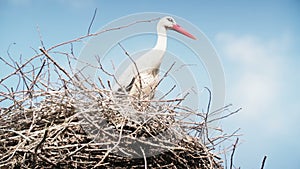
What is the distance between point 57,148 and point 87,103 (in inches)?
8.6

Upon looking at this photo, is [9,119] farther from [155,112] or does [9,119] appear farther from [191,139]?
[191,139]

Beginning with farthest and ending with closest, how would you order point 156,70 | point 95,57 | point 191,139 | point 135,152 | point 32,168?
point 156,70, point 95,57, point 191,139, point 135,152, point 32,168

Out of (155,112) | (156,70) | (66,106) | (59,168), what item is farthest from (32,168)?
(156,70)

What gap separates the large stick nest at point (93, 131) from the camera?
1544 millimetres

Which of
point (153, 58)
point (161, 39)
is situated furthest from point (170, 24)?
point (153, 58)

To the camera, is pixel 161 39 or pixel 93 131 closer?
pixel 93 131

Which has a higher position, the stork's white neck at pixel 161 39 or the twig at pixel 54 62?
the stork's white neck at pixel 161 39

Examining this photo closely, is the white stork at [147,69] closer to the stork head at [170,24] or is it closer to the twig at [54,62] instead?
the stork head at [170,24]

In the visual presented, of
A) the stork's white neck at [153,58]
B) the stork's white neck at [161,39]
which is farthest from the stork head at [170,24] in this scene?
the stork's white neck at [153,58]

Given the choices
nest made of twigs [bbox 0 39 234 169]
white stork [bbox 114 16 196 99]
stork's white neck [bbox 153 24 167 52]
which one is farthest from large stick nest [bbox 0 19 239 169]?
stork's white neck [bbox 153 24 167 52]

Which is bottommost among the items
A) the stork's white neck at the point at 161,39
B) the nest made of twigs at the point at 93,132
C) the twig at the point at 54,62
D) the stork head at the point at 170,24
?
the nest made of twigs at the point at 93,132

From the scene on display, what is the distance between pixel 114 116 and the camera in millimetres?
1649

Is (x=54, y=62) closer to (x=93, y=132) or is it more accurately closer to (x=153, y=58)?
(x=93, y=132)

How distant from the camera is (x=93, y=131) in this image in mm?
1597
